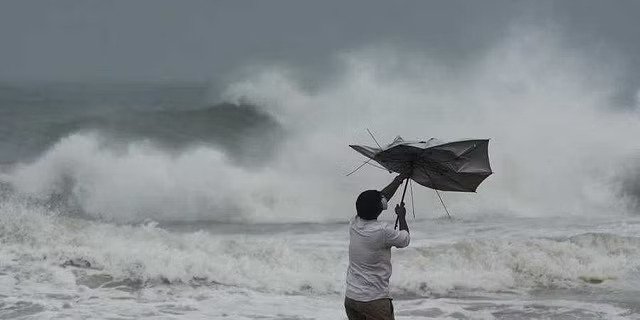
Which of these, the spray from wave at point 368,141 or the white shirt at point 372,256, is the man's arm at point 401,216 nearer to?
the white shirt at point 372,256

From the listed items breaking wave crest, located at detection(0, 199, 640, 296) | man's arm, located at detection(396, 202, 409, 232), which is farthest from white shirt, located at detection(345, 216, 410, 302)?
breaking wave crest, located at detection(0, 199, 640, 296)

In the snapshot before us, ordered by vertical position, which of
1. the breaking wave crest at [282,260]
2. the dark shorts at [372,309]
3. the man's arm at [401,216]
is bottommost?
the dark shorts at [372,309]

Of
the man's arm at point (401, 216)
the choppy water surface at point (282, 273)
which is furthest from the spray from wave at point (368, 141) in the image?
the man's arm at point (401, 216)

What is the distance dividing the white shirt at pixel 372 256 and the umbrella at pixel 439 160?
28.0 inches

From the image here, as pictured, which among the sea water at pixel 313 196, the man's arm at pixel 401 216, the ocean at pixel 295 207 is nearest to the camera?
the man's arm at pixel 401 216

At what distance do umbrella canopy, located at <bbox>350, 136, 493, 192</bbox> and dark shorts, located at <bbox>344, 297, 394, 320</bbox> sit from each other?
3.28 ft

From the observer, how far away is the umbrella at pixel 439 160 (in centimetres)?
494

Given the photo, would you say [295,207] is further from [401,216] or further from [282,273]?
[401,216]

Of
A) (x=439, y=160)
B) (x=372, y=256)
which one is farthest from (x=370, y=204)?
(x=439, y=160)

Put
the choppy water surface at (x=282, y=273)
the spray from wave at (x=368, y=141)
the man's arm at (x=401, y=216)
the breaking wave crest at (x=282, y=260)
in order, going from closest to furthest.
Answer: the man's arm at (x=401, y=216) → the choppy water surface at (x=282, y=273) → the breaking wave crest at (x=282, y=260) → the spray from wave at (x=368, y=141)

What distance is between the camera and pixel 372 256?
14.2ft

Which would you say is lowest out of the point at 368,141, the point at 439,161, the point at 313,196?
the point at 439,161

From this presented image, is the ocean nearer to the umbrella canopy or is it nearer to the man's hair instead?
the umbrella canopy

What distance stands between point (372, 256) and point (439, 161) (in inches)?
38.5
